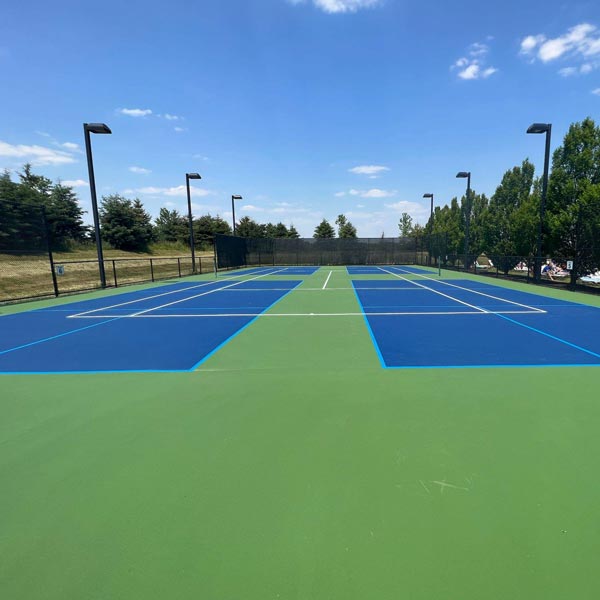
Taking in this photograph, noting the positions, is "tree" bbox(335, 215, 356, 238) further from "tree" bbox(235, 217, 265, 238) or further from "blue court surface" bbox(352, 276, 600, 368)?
"blue court surface" bbox(352, 276, 600, 368)

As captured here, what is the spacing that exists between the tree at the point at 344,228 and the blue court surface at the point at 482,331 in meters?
57.6

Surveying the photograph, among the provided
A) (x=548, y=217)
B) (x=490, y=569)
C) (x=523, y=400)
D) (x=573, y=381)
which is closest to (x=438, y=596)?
(x=490, y=569)

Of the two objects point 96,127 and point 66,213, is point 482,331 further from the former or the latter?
point 66,213

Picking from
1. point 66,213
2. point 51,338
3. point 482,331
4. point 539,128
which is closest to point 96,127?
point 51,338

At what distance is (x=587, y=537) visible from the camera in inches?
80.6

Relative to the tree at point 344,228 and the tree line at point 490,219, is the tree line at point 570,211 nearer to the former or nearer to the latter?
the tree line at point 490,219

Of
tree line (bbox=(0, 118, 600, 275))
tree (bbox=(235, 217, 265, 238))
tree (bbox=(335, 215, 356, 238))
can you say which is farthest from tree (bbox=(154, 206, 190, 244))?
tree (bbox=(335, 215, 356, 238))

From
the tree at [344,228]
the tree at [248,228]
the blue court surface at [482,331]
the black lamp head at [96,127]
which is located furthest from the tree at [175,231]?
the blue court surface at [482,331]

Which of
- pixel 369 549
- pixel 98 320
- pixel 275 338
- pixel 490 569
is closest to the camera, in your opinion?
pixel 490 569

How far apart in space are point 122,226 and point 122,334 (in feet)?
163

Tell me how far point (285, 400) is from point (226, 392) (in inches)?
31.4

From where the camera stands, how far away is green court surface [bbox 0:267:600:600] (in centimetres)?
184

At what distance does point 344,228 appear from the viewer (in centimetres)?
6831

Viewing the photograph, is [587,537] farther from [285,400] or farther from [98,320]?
[98,320]
